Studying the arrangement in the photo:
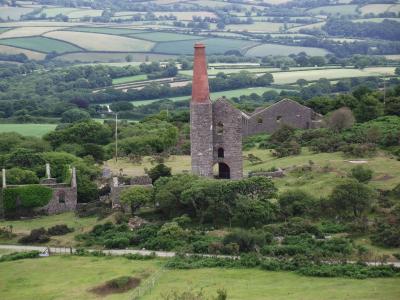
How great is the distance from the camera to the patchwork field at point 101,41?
162700mm

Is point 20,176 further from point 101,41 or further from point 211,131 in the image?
point 101,41

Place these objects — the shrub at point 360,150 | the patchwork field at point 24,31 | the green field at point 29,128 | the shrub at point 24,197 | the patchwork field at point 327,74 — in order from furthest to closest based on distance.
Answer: the patchwork field at point 24,31
the patchwork field at point 327,74
the green field at point 29,128
the shrub at point 360,150
the shrub at point 24,197

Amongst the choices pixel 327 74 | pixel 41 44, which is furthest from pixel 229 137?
pixel 41 44

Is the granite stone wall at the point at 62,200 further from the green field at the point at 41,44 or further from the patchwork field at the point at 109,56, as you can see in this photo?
the green field at the point at 41,44

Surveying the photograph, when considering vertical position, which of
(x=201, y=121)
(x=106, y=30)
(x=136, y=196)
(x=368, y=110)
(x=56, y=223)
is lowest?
(x=106, y=30)

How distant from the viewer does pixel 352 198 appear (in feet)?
155

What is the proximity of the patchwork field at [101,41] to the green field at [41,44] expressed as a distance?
1340 mm

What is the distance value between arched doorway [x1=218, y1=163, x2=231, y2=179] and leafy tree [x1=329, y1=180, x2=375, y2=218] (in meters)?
8.75

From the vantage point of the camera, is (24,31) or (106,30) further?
(106,30)

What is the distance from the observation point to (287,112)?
73938 millimetres

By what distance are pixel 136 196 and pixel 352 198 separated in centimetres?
1060

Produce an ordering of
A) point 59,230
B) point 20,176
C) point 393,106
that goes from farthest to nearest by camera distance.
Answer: point 393,106 → point 20,176 → point 59,230

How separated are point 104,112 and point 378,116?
131ft

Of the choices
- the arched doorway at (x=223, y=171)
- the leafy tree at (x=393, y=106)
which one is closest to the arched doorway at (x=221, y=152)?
the arched doorway at (x=223, y=171)
